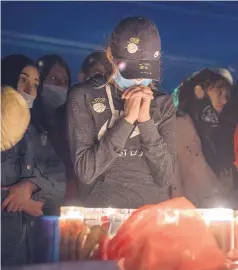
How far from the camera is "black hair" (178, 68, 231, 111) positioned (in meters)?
2.00

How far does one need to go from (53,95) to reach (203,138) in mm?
608

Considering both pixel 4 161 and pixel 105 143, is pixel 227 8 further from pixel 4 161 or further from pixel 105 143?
pixel 4 161

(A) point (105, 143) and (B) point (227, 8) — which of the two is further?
(B) point (227, 8)

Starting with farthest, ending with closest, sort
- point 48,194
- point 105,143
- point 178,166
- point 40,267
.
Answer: point 178,166, point 48,194, point 105,143, point 40,267

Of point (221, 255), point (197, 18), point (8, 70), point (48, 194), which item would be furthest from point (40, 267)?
point (197, 18)

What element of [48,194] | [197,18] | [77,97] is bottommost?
[48,194]

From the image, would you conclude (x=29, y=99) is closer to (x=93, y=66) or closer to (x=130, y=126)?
(x=93, y=66)

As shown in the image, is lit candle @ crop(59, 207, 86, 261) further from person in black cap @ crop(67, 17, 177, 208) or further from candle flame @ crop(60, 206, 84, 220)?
person in black cap @ crop(67, 17, 177, 208)

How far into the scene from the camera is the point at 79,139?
171 cm

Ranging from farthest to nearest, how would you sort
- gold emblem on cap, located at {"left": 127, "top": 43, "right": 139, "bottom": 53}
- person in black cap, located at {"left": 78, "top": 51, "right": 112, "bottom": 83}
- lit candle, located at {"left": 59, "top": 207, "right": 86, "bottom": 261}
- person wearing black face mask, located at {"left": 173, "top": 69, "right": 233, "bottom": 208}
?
person wearing black face mask, located at {"left": 173, "top": 69, "right": 233, "bottom": 208}
person in black cap, located at {"left": 78, "top": 51, "right": 112, "bottom": 83}
gold emblem on cap, located at {"left": 127, "top": 43, "right": 139, "bottom": 53}
lit candle, located at {"left": 59, "top": 207, "right": 86, "bottom": 261}

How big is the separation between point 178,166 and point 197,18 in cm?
58

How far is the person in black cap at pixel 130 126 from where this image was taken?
169cm

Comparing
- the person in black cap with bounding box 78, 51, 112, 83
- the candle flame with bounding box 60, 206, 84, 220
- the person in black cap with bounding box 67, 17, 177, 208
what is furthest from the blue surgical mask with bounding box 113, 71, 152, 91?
the candle flame with bounding box 60, 206, 84, 220

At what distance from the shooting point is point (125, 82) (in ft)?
5.69
